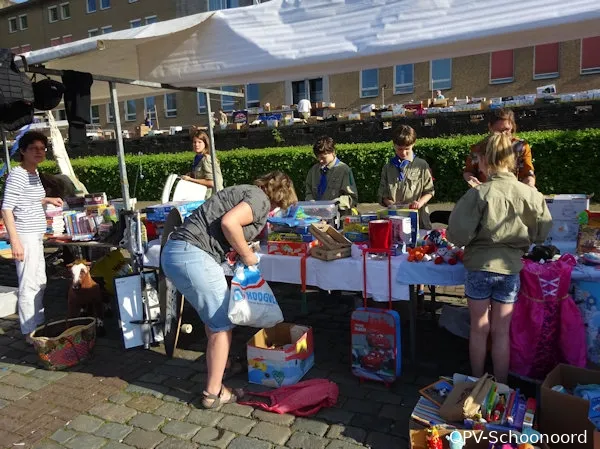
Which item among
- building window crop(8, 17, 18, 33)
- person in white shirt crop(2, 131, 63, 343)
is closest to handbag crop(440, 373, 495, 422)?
person in white shirt crop(2, 131, 63, 343)

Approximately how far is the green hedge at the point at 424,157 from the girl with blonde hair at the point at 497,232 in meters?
6.91

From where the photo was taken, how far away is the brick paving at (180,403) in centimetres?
286

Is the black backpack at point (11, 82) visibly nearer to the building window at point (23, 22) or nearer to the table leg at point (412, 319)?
the table leg at point (412, 319)

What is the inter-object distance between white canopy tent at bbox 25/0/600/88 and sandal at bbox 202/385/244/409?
2.29 m

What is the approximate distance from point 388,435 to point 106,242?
321cm

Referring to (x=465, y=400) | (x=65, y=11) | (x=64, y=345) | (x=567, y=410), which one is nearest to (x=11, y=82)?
(x=64, y=345)

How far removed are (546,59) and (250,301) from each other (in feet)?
69.5

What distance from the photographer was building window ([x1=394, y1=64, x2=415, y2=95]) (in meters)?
22.8

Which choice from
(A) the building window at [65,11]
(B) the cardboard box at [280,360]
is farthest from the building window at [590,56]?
(A) the building window at [65,11]

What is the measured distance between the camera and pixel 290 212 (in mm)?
3896

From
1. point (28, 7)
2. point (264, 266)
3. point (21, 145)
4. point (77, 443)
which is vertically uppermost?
point (28, 7)

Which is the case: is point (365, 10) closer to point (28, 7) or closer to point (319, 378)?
point (319, 378)

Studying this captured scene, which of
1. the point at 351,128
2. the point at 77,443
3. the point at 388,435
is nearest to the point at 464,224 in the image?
the point at 388,435

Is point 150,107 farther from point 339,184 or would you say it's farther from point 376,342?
point 376,342
